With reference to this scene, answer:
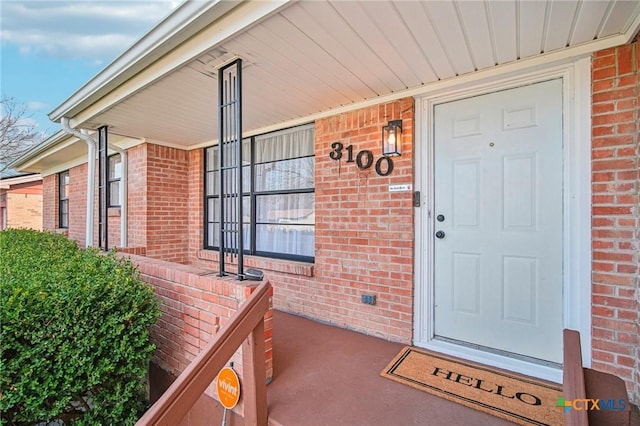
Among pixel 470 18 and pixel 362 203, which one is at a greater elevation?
pixel 470 18

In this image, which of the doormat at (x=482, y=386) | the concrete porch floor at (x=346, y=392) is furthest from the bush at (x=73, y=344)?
the doormat at (x=482, y=386)

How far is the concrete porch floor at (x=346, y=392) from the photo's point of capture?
179cm

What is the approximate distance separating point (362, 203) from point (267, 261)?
1502mm

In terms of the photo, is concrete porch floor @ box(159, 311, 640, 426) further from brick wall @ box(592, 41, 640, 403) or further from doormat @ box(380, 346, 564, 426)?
brick wall @ box(592, 41, 640, 403)

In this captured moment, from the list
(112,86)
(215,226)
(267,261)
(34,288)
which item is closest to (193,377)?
(34,288)

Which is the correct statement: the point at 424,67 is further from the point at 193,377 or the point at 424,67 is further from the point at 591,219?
the point at 193,377

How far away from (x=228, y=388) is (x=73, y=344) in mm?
979

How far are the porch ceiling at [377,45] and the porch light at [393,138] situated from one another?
0.29 metres

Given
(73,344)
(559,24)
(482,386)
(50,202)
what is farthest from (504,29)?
(50,202)

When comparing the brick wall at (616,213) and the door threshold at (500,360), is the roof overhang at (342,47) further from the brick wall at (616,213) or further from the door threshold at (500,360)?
the door threshold at (500,360)

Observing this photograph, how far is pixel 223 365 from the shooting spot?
5.32ft

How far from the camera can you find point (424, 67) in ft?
7.66

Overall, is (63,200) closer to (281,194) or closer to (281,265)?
(281,194)

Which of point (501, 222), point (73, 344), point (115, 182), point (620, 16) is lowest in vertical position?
point (73, 344)
